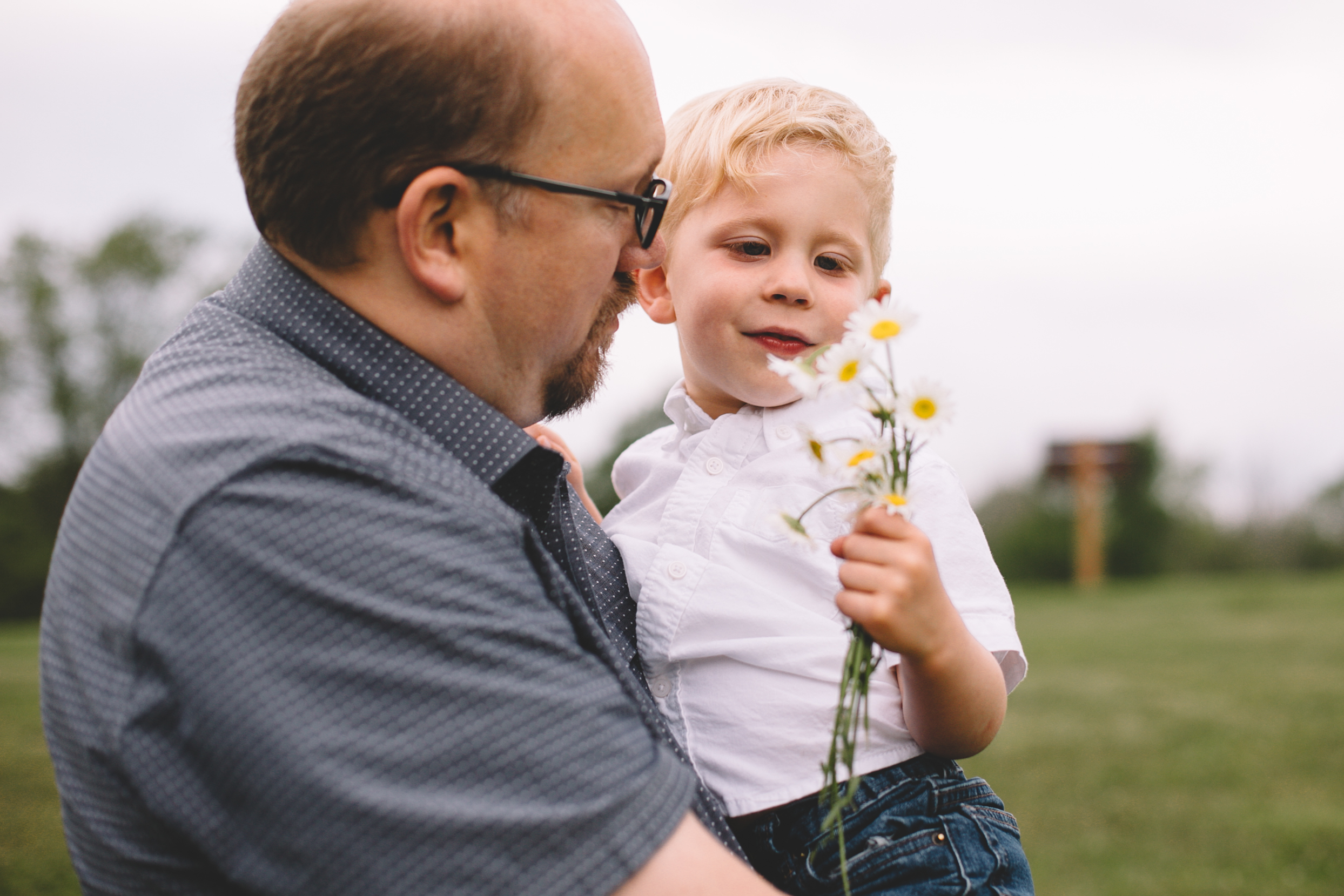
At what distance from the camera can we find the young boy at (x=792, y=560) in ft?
5.71

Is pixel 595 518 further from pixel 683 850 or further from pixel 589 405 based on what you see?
pixel 683 850

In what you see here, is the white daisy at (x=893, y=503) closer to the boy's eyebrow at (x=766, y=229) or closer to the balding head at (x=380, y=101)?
the balding head at (x=380, y=101)

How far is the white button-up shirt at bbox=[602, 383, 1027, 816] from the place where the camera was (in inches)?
72.7

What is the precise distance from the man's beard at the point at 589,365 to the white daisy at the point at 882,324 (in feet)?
2.07

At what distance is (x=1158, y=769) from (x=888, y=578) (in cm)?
948

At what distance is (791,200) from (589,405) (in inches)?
24.5

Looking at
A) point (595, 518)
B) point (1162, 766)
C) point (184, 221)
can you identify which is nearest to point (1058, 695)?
point (1162, 766)

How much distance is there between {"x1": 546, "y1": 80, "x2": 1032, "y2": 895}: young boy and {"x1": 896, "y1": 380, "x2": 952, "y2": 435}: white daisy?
16cm

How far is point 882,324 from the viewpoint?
4.69 feet

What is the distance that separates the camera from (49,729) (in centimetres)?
138

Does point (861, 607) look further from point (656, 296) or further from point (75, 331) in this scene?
point (75, 331)

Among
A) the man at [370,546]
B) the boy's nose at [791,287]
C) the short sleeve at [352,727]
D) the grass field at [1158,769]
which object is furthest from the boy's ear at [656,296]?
the grass field at [1158,769]

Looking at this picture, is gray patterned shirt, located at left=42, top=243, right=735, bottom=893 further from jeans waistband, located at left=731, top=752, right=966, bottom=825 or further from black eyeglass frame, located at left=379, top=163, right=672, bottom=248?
jeans waistband, located at left=731, top=752, right=966, bottom=825

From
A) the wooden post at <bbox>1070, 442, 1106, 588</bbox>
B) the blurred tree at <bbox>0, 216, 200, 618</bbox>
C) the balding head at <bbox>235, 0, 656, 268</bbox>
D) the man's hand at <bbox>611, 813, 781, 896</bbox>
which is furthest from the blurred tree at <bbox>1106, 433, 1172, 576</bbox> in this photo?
the man's hand at <bbox>611, 813, 781, 896</bbox>
